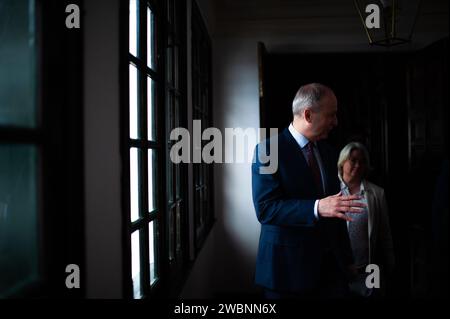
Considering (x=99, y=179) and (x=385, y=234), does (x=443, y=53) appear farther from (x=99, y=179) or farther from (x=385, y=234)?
(x=99, y=179)

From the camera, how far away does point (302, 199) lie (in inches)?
46.0

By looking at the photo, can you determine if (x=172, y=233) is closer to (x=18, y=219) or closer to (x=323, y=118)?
(x=323, y=118)

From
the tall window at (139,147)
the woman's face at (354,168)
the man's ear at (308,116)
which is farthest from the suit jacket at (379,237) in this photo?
the tall window at (139,147)

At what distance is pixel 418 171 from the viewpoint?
→ 2.37 m

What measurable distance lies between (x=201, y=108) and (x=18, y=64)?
1.65 meters

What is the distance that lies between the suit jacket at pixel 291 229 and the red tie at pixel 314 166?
2 cm

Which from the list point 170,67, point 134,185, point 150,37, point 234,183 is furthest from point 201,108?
point 134,185

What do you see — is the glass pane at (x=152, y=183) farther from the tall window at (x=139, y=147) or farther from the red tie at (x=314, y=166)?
the red tie at (x=314, y=166)

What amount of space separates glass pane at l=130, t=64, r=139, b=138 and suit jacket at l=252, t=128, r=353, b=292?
384 millimetres

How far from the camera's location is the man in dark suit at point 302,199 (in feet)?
3.89

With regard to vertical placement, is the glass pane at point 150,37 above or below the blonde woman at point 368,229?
above

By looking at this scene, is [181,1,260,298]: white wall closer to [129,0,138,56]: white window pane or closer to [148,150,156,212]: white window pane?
[148,150,156,212]: white window pane

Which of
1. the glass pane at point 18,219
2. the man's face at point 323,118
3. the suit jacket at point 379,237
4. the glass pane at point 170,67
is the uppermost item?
the glass pane at point 170,67

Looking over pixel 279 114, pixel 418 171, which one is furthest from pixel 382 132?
pixel 279 114
